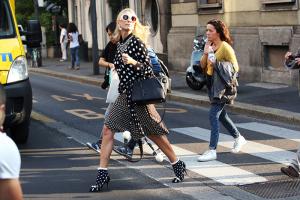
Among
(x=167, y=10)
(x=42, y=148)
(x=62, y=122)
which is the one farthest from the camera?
(x=167, y=10)

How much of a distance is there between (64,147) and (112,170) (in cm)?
172

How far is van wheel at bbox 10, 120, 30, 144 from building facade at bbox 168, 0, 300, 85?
718 cm

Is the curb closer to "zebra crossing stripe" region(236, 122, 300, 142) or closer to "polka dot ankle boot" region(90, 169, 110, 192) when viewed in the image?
"zebra crossing stripe" region(236, 122, 300, 142)

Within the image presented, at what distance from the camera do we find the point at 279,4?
15086 millimetres

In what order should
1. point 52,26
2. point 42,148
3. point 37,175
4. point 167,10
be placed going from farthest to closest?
point 52,26
point 167,10
point 42,148
point 37,175

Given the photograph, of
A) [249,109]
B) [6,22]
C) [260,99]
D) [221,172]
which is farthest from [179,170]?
A: [260,99]

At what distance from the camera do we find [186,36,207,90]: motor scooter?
48.2 feet

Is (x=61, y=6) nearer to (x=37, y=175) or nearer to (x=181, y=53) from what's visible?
(x=181, y=53)

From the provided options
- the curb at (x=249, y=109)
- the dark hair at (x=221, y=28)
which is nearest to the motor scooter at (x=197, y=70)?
the curb at (x=249, y=109)

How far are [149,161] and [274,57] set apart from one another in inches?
340

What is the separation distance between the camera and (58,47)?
37500 millimetres

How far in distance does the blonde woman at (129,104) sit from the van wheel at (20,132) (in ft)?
8.99

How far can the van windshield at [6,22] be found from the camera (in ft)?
28.8

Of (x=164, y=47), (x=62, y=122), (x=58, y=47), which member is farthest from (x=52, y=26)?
(x=62, y=122)
